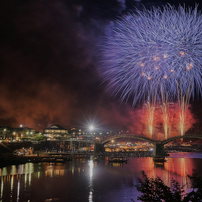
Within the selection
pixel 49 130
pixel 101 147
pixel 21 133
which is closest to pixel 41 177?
pixel 101 147

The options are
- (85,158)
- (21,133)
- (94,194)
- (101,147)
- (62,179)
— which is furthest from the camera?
(21,133)

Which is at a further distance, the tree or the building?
the building

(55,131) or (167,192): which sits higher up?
(55,131)

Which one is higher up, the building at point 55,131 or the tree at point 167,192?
the building at point 55,131

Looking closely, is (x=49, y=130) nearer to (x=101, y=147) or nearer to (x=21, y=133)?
(x=21, y=133)

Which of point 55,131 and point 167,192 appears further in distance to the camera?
point 55,131

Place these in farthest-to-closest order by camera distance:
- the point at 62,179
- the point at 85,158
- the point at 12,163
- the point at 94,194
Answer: the point at 85,158 → the point at 12,163 → the point at 62,179 → the point at 94,194

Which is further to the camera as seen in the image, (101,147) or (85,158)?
(101,147)

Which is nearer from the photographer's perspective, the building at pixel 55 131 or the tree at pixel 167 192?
the tree at pixel 167 192

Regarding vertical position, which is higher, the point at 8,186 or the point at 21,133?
the point at 21,133

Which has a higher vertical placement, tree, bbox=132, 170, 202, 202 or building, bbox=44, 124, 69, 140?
building, bbox=44, 124, 69, 140
